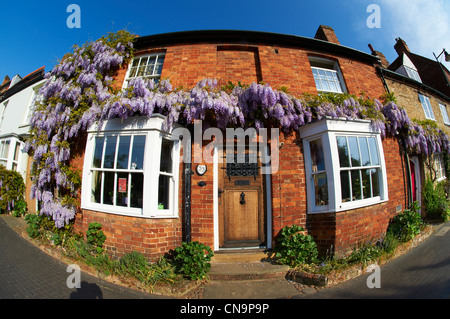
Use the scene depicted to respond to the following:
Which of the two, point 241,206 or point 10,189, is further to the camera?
point 10,189

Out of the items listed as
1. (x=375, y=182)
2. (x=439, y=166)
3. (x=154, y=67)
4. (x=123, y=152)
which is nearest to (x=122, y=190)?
(x=123, y=152)

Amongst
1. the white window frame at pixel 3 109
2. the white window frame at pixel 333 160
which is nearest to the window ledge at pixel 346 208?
the white window frame at pixel 333 160

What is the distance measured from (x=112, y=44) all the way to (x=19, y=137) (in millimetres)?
6550

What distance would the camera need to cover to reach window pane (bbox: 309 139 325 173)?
4.18 metres

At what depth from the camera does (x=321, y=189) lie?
4.11 m

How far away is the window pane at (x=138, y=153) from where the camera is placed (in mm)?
3832

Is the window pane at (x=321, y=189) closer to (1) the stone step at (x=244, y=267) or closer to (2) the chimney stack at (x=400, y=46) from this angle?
(1) the stone step at (x=244, y=267)

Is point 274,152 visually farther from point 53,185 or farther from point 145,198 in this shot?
point 53,185

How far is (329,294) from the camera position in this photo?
2.81 metres

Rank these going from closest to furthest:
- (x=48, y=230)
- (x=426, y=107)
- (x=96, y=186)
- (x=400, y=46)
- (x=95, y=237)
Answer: (x=95, y=237) → (x=96, y=186) → (x=48, y=230) → (x=426, y=107) → (x=400, y=46)

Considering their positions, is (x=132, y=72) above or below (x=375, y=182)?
above

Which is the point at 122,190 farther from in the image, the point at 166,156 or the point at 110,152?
the point at 166,156

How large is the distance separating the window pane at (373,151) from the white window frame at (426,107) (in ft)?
16.9

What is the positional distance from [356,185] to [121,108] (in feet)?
18.4
